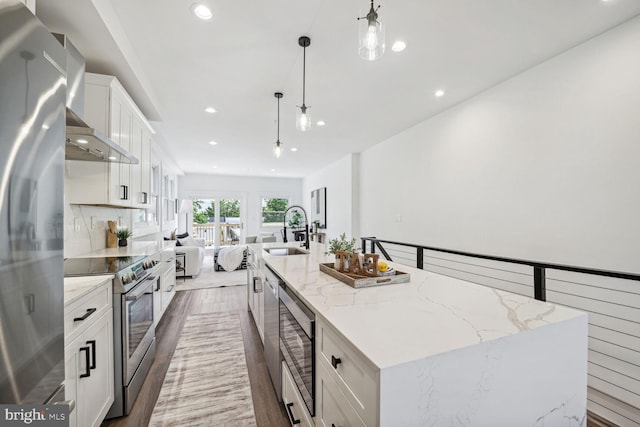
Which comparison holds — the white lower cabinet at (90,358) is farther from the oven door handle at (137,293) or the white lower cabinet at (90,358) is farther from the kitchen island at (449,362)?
the kitchen island at (449,362)

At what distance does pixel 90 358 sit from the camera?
1.43 meters

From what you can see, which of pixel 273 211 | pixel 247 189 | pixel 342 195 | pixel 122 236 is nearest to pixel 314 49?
pixel 122 236

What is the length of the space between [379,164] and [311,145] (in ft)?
4.56

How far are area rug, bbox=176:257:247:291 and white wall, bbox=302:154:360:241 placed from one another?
2.46 metres

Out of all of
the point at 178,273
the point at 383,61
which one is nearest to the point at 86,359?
the point at 383,61

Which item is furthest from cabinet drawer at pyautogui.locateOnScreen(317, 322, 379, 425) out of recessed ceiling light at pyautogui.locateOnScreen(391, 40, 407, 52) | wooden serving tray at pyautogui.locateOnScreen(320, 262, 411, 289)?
recessed ceiling light at pyautogui.locateOnScreen(391, 40, 407, 52)

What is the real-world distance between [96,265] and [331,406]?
6.02ft

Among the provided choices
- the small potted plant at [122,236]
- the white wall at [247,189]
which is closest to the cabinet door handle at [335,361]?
the small potted plant at [122,236]

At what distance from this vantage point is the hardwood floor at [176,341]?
1.77m

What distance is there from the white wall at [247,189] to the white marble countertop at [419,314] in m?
8.03

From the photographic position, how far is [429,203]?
3947 mm

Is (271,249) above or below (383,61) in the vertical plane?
below

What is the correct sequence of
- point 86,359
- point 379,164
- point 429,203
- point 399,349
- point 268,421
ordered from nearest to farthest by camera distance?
point 399,349 → point 86,359 → point 268,421 → point 429,203 → point 379,164

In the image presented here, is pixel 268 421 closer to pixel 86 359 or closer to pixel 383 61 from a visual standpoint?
pixel 86 359
